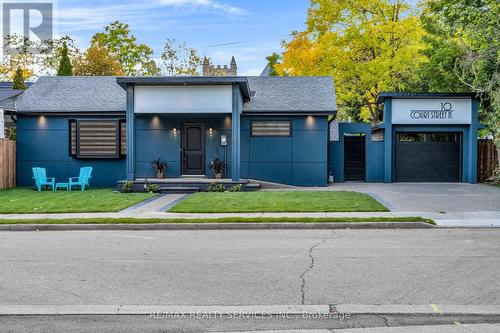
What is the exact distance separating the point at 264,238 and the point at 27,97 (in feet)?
62.7

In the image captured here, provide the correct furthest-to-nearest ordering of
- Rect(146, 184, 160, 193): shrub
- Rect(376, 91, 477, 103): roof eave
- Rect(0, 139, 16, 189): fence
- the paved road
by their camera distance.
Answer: Rect(376, 91, 477, 103): roof eave → Rect(0, 139, 16, 189): fence → Rect(146, 184, 160, 193): shrub → the paved road

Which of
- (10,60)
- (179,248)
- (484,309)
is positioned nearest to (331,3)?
(179,248)

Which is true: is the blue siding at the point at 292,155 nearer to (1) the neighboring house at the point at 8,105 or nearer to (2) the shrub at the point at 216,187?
(2) the shrub at the point at 216,187

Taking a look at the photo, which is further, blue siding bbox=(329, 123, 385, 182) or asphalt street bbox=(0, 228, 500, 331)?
blue siding bbox=(329, 123, 385, 182)

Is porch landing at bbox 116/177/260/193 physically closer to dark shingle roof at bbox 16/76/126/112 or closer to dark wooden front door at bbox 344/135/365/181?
dark shingle roof at bbox 16/76/126/112

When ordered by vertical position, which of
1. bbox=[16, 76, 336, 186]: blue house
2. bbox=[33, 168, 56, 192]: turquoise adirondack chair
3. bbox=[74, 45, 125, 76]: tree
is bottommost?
bbox=[33, 168, 56, 192]: turquoise adirondack chair

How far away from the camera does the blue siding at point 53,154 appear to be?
25500mm

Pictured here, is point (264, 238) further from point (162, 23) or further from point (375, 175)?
point (162, 23)

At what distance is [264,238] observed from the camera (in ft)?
38.1

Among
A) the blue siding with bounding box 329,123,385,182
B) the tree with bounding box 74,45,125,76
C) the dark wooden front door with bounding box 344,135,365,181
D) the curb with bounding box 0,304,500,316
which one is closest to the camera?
the curb with bounding box 0,304,500,316

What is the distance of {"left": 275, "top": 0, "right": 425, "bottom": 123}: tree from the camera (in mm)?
35312

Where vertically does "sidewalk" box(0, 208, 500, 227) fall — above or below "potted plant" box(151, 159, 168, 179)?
below

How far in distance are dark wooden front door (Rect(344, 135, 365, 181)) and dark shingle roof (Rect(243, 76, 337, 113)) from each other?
10.2ft

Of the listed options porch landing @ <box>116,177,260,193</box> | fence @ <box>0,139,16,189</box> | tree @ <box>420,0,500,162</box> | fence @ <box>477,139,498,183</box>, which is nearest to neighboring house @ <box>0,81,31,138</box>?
fence @ <box>0,139,16,189</box>
